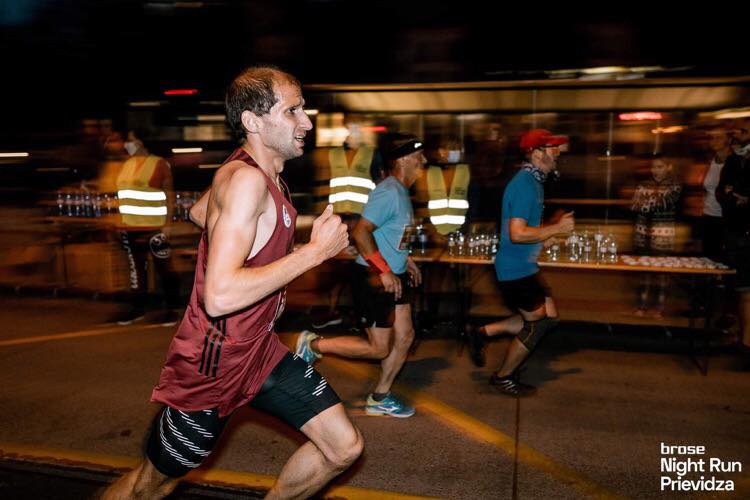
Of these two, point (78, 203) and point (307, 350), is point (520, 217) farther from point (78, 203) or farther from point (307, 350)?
point (78, 203)

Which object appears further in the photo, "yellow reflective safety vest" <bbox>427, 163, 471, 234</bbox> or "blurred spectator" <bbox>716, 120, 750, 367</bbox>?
"yellow reflective safety vest" <bbox>427, 163, 471, 234</bbox>

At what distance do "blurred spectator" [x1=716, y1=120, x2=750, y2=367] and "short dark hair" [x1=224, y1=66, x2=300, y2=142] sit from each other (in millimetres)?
4453

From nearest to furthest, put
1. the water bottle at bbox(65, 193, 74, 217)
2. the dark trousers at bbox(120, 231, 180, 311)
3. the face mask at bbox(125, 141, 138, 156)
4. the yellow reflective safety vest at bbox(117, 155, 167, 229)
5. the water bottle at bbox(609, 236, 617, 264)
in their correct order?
the water bottle at bbox(609, 236, 617, 264) → the yellow reflective safety vest at bbox(117, 155, 167, 229) → the dark trousers at bbox(120, 231, 180, 311) → the face mask at bbox(125, 141, 138, 156) → the water bottle at bbox(65, 193, 74, 217)

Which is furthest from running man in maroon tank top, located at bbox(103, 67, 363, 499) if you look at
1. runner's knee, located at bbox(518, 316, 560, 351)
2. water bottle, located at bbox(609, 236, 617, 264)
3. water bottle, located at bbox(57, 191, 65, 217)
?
water bottle, located at bbox(57, 191, 65, 217)

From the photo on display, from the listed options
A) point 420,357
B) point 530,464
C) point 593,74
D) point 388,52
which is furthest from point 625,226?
point 530,464

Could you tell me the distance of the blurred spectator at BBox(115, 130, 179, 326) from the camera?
6465 millimetres

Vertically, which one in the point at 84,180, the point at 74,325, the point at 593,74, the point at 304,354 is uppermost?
the point at 593,74

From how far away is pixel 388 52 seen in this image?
30.5 ft

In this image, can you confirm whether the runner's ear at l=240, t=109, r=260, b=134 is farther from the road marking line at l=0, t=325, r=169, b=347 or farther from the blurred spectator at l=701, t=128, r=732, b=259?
the blurred spectator at l=701, t=128, r=732, b=259

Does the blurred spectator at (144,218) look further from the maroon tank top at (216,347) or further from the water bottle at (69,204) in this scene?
the maroon tank top at (216,347)

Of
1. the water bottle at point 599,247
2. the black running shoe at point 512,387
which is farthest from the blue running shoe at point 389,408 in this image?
the water bottle at point 599,247

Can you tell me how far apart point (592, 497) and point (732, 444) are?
126 cm

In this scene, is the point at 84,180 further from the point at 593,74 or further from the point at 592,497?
the point at 592,497

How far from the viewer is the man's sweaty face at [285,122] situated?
2.38m
